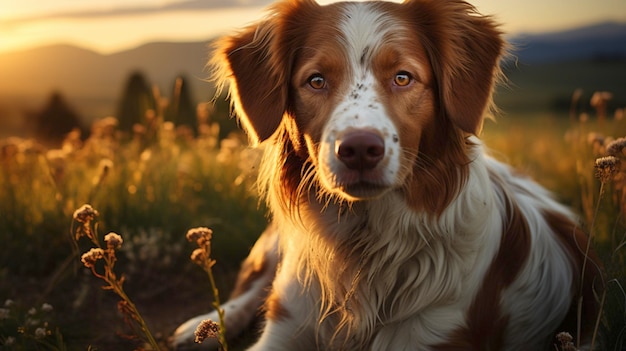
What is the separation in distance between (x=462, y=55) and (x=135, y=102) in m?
5.39

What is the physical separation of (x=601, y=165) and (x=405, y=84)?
0.83 metres

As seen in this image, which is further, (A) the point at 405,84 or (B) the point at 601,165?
(A) the point at 405,84

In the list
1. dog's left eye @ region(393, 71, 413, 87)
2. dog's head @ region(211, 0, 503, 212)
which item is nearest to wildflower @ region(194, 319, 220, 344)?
dog's head @ region(211, 0, 503, 212)

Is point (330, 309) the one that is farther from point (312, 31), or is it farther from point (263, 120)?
point (312, 31)

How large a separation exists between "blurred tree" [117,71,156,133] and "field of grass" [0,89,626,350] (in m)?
0.23

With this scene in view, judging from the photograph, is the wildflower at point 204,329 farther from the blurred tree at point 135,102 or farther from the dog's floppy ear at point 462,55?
the blurred tree at point 135,102

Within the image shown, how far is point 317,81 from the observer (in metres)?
3.22

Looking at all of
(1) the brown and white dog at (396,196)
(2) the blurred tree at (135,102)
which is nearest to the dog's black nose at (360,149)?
(1) the brown and white dog at (396,196)

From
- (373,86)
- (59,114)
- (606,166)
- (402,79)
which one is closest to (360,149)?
(373,86)

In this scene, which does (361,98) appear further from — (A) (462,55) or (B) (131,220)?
(B) (131,220)

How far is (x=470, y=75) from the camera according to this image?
3.31 m

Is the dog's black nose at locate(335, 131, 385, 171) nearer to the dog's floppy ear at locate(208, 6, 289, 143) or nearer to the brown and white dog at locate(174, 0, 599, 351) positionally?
the brown and white dog at locate(174, 0, 599, 351)

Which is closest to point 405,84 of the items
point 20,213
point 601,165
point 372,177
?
point 372,177

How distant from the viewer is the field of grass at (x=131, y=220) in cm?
447
